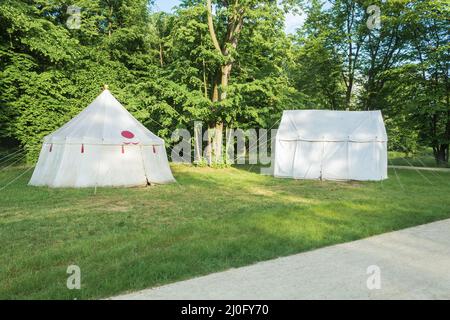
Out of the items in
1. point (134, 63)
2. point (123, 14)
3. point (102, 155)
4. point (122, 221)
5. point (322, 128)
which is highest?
point (123, 14)

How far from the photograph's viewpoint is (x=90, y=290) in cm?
391

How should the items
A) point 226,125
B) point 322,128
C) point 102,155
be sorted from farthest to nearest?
1. point 226,125
2. point 322,128
3. point 102,155

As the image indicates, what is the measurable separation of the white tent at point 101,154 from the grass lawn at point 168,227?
614 mm

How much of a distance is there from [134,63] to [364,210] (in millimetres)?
19375

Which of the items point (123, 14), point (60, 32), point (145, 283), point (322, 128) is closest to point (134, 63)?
point (123, 14)

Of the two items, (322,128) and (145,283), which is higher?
(322,128)

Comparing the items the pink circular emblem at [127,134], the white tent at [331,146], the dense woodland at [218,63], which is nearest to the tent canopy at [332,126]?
the white tent at [331,146]

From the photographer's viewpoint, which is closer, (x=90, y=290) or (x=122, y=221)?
(x=90, y=290)

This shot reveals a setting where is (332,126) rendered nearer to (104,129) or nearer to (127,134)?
(127,134)

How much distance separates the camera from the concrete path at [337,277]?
3.76 m

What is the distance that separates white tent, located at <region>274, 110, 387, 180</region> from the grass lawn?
8.84 ft

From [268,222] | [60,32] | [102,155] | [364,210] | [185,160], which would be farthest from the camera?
[185,160]
